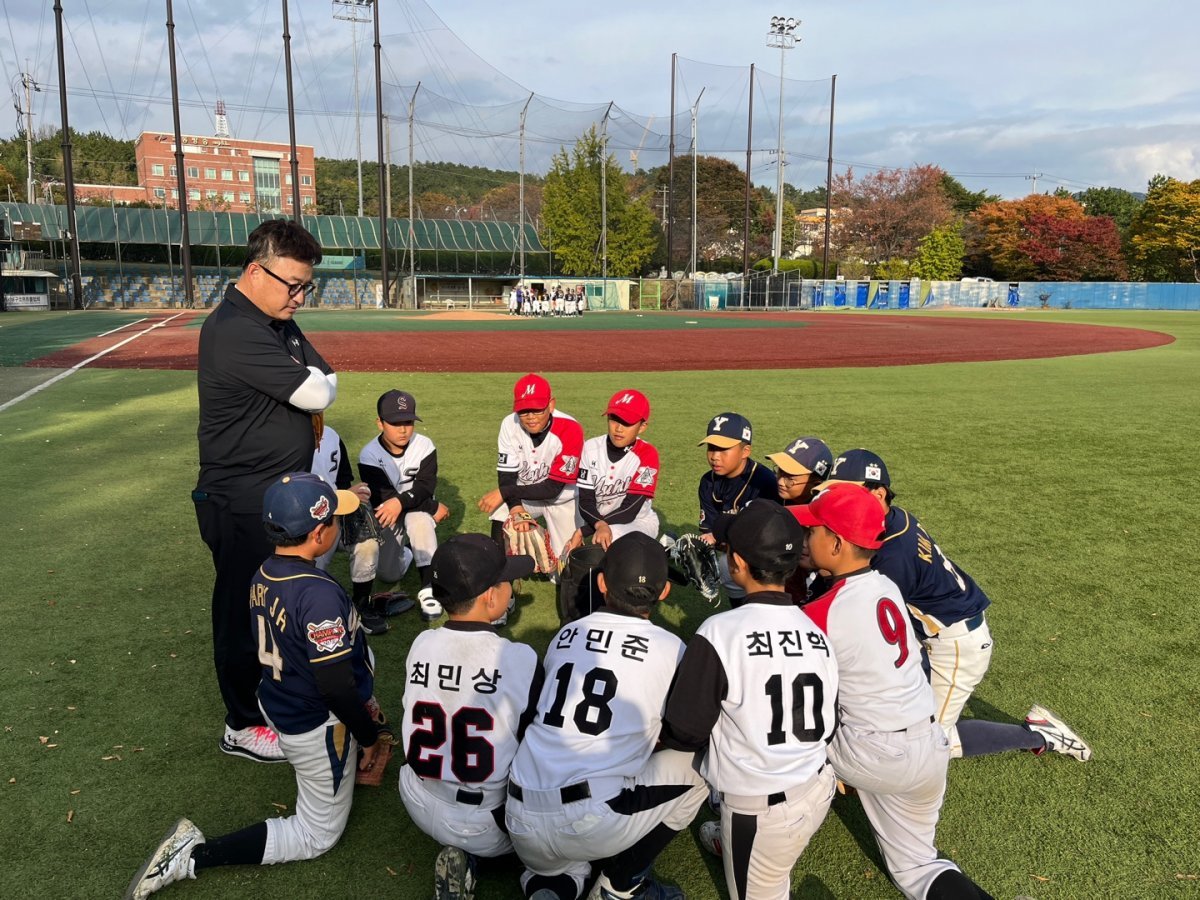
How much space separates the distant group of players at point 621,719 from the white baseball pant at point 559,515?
2.88m

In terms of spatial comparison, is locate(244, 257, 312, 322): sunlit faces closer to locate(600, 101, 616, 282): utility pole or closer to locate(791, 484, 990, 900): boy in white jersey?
locate(791, 484, 990, 900): boy in white jersey

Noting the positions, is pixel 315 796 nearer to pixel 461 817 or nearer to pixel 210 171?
pixel 461 817

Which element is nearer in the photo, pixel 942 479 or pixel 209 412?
pixel 209 412

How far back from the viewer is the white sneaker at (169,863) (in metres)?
2.67

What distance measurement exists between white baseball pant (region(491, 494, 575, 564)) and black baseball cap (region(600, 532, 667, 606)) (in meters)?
3.22

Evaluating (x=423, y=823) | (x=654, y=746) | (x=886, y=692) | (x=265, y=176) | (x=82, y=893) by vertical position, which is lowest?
(x=82, y=893)

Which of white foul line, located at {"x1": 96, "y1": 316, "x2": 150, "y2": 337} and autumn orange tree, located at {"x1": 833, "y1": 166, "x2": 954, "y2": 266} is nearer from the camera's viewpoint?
white foul line, located at {"x1": 96, "y1": 316, "x2": 150, "y2": 337}

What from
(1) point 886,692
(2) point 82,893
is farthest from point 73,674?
(1) point 886,692

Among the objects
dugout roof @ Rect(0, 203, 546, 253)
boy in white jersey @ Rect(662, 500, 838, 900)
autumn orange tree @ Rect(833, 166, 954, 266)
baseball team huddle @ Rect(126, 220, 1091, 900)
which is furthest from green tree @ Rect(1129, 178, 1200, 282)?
boy in white jersey @ Rect(662, 500, 838, 900)

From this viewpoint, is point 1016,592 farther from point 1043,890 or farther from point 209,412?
point 209,412

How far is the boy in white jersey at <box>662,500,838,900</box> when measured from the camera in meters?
2.57

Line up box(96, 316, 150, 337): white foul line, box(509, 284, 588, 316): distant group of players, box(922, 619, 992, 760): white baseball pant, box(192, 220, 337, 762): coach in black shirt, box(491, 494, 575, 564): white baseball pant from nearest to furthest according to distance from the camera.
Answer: box(192, 220, 337, 762): coach in black shirt < box(922, 619, 992, 760): white baseball pant < box(491, 494, 575, 564): white baseball pant < box(96, 316, 150, 337): white foul line < box(509, 284, 588, 316): distant group of players

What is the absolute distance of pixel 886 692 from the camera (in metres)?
2.76

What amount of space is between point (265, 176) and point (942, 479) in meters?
76.1
